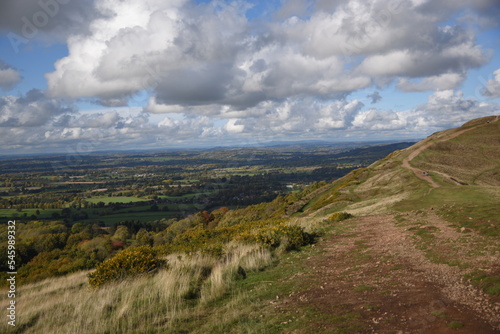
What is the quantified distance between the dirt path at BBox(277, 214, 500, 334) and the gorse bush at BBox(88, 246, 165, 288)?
618cm

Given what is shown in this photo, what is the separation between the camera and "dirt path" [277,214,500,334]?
17.3 feet

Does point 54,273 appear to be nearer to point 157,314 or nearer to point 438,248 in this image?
point 157,314

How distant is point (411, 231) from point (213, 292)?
1072cm

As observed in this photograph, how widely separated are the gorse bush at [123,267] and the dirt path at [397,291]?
20.3 feet

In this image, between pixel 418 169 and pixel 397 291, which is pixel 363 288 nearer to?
pixel 397 291

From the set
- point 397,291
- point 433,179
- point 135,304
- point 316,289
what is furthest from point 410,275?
point 433,179

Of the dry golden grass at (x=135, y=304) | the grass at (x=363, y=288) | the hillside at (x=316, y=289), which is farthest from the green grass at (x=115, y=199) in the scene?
the grass at (x=363, y=288)

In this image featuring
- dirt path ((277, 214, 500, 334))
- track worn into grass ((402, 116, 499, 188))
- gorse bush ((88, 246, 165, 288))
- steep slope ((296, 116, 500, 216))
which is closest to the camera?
dirt path ((277, 214, 500, 334))

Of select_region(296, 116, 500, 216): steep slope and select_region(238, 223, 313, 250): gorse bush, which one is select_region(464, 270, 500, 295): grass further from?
select_region(296, 116, 500, 216): steep slope

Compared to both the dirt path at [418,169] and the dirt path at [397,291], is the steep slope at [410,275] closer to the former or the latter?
the dirt path at [397,291]

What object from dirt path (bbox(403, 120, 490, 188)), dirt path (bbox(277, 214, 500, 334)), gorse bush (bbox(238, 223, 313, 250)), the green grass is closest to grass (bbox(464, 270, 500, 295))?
dirt path (bbox(277, 214, 500, 334))

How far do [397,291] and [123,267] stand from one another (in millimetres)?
9266

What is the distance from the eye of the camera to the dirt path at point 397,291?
5.27 m

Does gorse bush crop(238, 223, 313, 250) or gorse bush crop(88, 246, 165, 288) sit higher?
gorse bush crop(88, 246, 165, 288)
